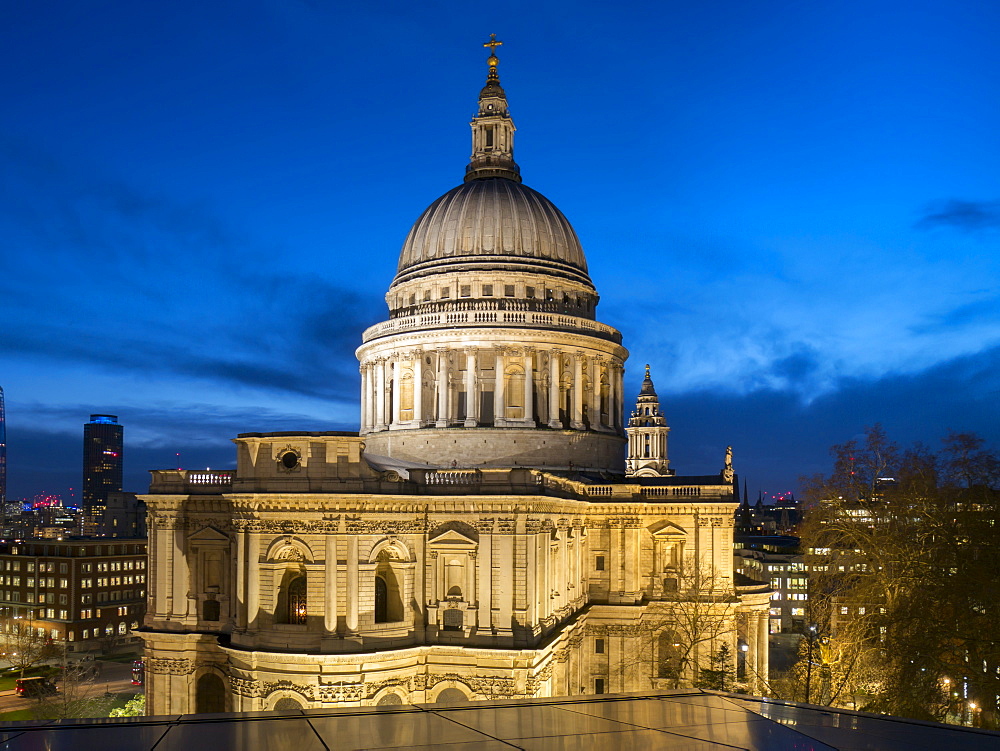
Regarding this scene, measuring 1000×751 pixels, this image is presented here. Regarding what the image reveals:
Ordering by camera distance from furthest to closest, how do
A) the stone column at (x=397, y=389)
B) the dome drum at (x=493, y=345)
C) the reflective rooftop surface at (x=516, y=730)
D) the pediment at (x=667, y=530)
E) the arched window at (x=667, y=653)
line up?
the stone column at (x=397, y=389), the dome drum at (x=493, y=345), the pediment at (x=667, y=530), the arched window at (x=667, y=653), the reflective rooftop surface at (x=516, y=730)

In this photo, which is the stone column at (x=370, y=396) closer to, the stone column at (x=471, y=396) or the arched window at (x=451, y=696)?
the stone column at (x=471, y=396)

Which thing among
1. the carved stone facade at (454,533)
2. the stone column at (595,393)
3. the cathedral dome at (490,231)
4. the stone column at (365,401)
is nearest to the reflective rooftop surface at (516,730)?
the carved stone facade at (454,533)

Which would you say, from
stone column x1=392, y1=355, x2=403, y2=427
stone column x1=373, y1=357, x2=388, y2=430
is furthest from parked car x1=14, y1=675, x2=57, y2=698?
stone column x1=392, y1=355, x2=403, y2=427

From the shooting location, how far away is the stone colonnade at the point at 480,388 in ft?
215

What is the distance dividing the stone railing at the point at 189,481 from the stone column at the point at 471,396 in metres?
19.0

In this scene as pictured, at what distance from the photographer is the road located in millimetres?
70750

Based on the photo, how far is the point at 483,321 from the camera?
66188 mm

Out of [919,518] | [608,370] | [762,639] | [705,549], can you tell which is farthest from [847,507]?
[608,370]

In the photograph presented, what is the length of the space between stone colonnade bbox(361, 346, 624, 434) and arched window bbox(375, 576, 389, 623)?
19980 millimetres

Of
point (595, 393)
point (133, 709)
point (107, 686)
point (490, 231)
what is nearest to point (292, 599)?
point (133, 709)

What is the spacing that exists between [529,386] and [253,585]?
26391mm

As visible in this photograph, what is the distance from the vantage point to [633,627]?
6131cm

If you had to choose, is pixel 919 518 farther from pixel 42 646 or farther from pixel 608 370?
pixel 42 646

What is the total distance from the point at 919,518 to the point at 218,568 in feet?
122
